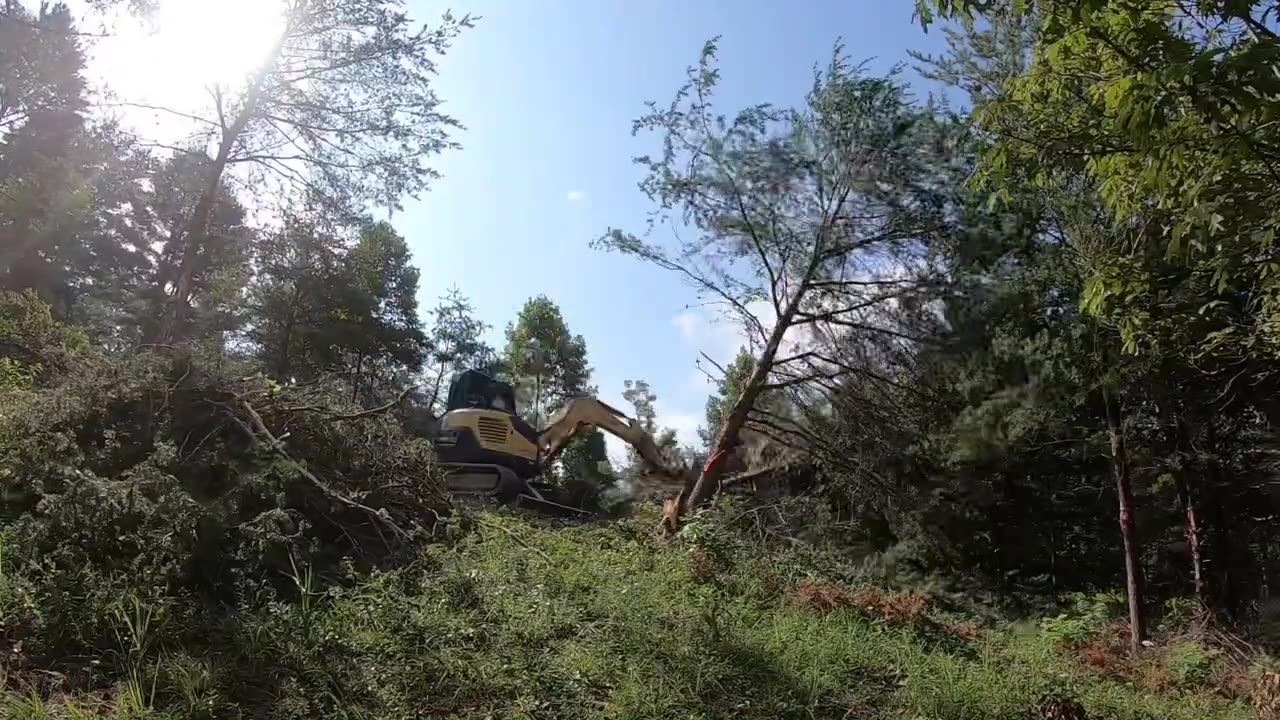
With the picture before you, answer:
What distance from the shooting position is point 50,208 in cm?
1955

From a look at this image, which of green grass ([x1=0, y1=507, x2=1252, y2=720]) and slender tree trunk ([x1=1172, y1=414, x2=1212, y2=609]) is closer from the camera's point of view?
green grass ([x1=0, y1=507, x2=1252, y2=720])

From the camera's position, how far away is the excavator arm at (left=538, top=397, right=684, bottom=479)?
46.6 feet

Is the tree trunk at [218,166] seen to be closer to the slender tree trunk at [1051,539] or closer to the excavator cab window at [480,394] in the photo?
the excavator cab window at [480,394]

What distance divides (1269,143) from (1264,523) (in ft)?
43.7

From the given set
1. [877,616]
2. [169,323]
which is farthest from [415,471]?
[169,323]

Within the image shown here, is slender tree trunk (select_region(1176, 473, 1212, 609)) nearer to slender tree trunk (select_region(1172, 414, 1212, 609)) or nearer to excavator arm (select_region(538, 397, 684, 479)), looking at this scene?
slender tree trunk (select_region(1172, 414, 1212, 609))

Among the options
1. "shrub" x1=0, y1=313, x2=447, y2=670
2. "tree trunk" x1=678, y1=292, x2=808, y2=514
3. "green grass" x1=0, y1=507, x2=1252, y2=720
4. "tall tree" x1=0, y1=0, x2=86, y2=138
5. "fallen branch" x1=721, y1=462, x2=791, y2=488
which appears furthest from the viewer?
"fallen branch" x1=721, y1=462, x2=791, y2=488

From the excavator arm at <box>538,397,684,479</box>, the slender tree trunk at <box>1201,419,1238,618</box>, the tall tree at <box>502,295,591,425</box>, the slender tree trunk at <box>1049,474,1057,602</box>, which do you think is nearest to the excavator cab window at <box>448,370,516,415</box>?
the excavator arm at <box>538,397,684,479</box>

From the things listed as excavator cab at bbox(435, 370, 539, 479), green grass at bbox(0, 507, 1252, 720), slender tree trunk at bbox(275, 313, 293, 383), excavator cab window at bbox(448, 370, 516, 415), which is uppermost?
slender tree trunk at bbox(275, 313, 293, 383)

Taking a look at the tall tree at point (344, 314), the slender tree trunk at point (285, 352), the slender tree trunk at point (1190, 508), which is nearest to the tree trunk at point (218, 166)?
the tall tree at point (344, 314)

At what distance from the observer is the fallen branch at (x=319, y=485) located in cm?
667

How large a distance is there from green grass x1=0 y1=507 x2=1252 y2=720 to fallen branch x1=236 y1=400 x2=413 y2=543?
47cm

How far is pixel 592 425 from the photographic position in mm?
14508

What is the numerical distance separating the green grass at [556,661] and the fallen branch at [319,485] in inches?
18.5
